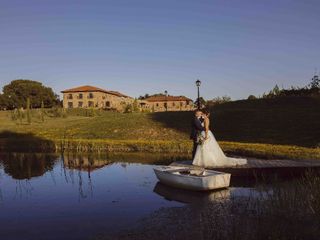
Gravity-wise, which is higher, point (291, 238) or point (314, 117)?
point (314, 117)

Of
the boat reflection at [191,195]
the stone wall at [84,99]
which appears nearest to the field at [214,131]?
the boat reflection at [191,195]

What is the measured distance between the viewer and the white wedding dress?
72.7 feet

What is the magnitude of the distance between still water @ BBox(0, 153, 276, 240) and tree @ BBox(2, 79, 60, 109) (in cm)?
8815

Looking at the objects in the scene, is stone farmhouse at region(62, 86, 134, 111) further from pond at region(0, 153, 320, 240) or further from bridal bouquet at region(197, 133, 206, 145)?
bridal bouquet at region(197, 133, 206, 145)

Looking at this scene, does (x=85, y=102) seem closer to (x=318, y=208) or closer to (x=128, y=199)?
(x=128, y=199)

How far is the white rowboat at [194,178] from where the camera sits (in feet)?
59.3

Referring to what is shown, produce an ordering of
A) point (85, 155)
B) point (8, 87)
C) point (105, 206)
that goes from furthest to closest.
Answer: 1. point (8, 87)
2. point (85, 155)
3. point (105, 206)

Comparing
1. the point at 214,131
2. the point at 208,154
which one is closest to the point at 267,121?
the point at 214,131

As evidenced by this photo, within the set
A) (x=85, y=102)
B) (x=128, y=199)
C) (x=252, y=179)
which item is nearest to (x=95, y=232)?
(x=128, y=199)

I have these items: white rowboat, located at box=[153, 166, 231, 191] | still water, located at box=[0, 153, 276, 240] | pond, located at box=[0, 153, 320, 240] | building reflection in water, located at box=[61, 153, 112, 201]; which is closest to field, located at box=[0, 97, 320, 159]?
building reflection in water, located at box=[61, 153, 112, 201]

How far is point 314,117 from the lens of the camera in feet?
156

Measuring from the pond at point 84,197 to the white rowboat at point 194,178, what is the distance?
0.34 m

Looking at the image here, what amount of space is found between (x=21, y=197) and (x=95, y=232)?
7389mm

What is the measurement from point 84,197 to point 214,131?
107ft
